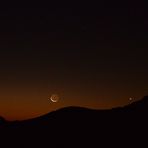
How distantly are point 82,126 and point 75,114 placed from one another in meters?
23.8

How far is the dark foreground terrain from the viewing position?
339 ft

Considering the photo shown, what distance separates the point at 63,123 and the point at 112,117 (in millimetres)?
19861

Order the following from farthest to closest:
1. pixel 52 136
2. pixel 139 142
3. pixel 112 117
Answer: pixel 112 117, pixel 52 136, pixel 139 142

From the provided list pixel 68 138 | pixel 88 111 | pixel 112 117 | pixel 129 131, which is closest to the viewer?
pixel 129 131

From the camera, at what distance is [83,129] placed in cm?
12212

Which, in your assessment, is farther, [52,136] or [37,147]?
[52,136]

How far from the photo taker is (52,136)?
122875 mm

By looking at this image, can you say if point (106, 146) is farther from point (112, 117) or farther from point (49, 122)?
point (49, 122)

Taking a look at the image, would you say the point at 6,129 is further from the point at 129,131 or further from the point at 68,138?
the point at 129,131

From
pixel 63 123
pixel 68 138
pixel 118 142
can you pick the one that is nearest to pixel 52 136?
pixel 68 138

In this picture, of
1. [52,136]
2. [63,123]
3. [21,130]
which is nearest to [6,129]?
[21,130]

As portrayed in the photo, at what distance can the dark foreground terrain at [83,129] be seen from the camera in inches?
4072

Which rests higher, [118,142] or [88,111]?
[88,111]

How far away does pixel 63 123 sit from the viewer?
14275cm
